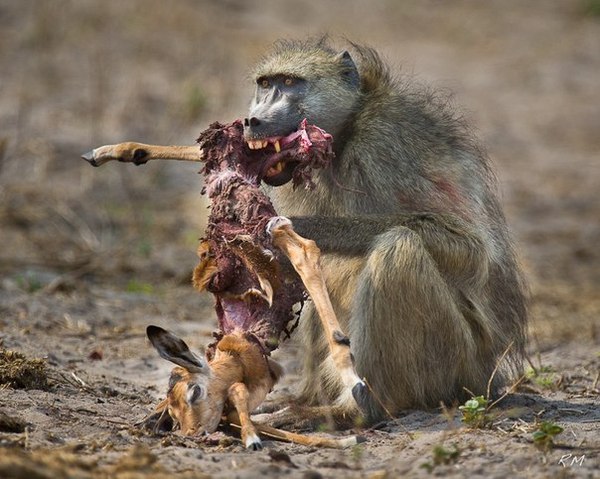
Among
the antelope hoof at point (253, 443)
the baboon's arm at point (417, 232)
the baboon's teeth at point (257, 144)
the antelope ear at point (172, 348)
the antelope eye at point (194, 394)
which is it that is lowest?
the antelope hoof at point (253, 443)

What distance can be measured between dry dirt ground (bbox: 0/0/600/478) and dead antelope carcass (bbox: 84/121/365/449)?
17cm

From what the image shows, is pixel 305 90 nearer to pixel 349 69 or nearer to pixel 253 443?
pixel 349 69

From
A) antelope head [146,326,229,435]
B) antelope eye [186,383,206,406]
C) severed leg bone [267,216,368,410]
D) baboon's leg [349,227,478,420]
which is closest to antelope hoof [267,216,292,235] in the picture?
severed leg bone [267,216,368,410]

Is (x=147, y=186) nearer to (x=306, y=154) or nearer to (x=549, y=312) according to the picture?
(x=549, y=312)

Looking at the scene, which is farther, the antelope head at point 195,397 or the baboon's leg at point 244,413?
the antelope head at point 195,397

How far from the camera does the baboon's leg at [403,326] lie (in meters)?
4.80

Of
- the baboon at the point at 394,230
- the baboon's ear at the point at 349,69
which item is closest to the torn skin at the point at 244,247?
the baboon at the point at 394,230

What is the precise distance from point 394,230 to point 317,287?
0.74 metres

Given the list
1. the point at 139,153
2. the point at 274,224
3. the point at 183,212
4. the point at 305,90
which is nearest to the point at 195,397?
the point at 274,224

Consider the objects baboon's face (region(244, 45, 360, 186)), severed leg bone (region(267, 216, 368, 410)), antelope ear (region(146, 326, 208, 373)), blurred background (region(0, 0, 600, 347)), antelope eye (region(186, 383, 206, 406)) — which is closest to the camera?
severed leg bone (region(267, 216, 368, 410))

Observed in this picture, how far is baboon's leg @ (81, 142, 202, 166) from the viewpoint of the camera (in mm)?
4895

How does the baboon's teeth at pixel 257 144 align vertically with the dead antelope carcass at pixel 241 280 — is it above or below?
above

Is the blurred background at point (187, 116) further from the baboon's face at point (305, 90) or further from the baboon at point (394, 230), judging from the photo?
the baboon at point (394, 230)

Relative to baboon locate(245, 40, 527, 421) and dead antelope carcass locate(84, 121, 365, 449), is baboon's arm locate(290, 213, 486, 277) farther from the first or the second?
dead antelope carcass locate(84, 121, 365, 449)
